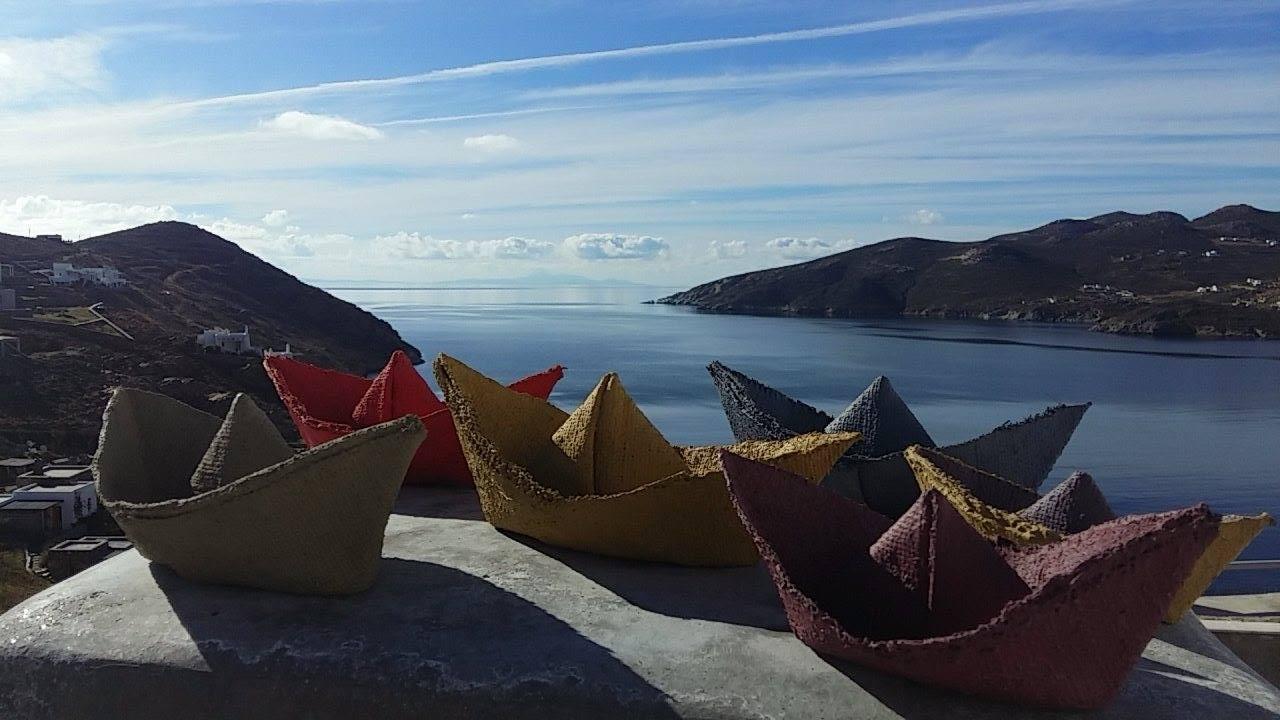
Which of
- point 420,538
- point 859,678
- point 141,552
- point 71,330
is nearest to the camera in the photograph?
point 859,678

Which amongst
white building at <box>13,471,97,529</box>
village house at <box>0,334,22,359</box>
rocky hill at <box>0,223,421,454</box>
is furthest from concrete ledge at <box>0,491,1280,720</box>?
village house at <box>0,334,22,359</box>

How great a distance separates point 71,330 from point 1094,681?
57889 mm

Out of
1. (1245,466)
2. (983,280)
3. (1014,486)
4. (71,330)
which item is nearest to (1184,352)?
(1245,466)

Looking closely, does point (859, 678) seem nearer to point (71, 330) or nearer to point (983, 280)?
point (71, 330)

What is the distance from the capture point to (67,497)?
2398 cm

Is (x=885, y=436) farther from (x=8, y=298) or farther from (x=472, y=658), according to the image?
(x=8, y=298)

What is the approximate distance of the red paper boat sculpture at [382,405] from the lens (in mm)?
5082

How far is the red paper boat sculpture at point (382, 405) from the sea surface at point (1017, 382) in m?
6.97

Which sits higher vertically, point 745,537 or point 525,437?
point 525,437

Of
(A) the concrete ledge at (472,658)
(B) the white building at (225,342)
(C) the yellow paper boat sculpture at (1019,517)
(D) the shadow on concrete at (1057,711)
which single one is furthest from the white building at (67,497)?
(B) the white building at (225,342)

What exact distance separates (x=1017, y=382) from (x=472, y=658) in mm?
56405

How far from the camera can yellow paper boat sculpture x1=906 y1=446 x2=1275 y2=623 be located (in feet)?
10.4

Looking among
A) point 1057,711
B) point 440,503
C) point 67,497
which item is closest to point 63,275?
point 67,497

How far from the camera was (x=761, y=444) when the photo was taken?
4301 millimetres
